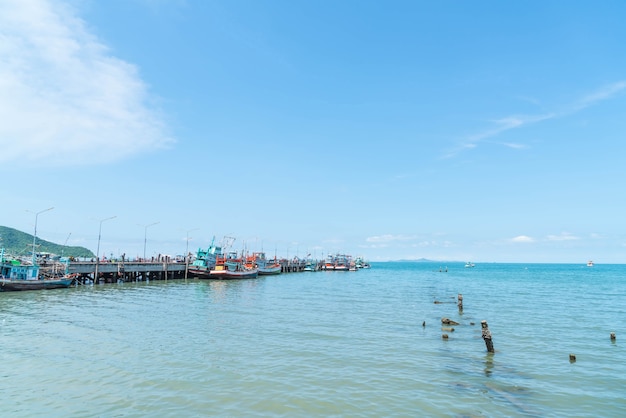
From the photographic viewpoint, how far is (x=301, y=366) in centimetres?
2252

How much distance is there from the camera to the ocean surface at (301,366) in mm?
17125

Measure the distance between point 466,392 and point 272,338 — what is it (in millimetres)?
14942

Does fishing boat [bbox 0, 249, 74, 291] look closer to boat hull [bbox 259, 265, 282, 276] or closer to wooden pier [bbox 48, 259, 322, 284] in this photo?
wooden pier [bbox 48, 259, 322, 284]

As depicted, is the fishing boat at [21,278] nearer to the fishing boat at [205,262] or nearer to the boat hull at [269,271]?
the fishing boat at [205,262]

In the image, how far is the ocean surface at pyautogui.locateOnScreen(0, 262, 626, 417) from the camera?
17.1 metres

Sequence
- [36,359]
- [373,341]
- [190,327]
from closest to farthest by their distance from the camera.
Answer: [36,359] < [373,341] < [190,327]

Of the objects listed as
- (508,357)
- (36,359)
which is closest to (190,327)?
(36,359)

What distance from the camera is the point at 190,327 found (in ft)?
112

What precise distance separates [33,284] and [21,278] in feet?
6.39

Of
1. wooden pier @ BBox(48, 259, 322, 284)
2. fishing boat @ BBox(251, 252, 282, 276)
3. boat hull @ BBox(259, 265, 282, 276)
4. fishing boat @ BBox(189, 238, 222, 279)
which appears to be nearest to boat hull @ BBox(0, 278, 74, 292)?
wooden pier @ BBox(48, 259, 322, 284)

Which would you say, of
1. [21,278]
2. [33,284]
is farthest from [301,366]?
[21,278]

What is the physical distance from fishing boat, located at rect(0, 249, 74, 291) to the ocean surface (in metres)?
24.5

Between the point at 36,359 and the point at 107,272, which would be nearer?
the point at 36,359

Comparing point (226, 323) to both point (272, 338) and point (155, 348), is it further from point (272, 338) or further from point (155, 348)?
point (155, 348)
